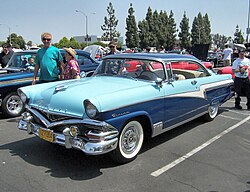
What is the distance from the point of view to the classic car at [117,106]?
3387 millimetres

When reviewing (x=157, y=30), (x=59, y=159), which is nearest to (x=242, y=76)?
(x=59, y=159)

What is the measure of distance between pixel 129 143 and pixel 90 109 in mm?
903

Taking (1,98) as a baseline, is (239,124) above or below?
below

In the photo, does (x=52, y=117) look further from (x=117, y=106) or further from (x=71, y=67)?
(x=71, y=67)

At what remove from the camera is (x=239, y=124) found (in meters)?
5.96

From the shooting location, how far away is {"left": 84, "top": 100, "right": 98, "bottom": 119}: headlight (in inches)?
130

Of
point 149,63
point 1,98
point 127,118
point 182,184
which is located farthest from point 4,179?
point 1,98

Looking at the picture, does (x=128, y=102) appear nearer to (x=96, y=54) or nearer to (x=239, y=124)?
(x=239, y=124)

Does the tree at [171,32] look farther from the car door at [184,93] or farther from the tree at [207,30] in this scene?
the car door at [184,93]

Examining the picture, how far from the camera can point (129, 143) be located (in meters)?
3.90

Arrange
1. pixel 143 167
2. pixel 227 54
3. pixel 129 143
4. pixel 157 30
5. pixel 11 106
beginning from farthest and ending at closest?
pixel 157 30
pixel 227 54
pixel 11 106
pixel 129 143
pixel 143 167

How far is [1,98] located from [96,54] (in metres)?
15.0

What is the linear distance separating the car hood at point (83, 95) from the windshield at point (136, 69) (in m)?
0.20

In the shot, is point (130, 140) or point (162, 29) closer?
point (130, 140)
